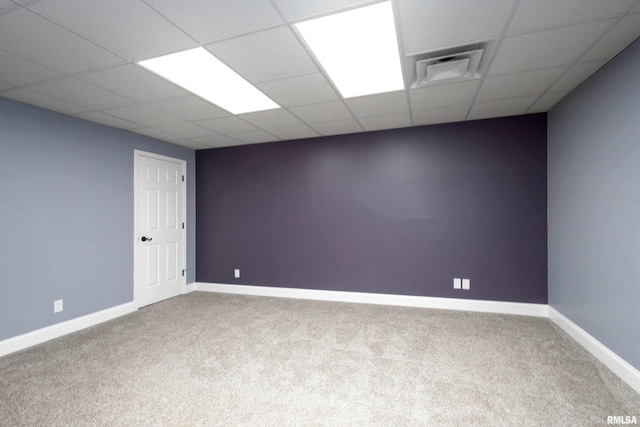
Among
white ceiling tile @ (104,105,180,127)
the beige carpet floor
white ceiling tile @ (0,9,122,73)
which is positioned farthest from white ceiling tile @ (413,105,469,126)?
white ceiling tile @ (0,9,122,73)

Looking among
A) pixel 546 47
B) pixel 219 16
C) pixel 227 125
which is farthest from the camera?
pixel 227 125

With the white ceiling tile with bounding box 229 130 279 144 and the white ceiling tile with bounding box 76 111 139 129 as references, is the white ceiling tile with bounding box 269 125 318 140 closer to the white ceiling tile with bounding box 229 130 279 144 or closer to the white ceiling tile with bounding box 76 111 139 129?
the white ceiling tile with bounding box 229 130 279 144

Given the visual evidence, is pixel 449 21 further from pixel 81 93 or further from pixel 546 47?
pixel 81 93

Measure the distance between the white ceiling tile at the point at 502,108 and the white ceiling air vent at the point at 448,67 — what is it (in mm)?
856

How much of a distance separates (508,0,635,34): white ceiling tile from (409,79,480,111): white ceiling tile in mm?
760

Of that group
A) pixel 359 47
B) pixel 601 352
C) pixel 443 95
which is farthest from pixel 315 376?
pixel 443 95

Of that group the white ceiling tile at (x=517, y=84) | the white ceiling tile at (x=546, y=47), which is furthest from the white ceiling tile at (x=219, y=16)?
the white ceiling tile at (x=517, y=84)

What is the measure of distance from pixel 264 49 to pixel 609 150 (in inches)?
108

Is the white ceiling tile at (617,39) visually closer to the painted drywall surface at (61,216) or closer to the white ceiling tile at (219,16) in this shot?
the white ceiling tile at (219,16)

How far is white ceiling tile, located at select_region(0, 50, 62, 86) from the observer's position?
79.3 inches

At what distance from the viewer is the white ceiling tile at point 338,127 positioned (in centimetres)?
364

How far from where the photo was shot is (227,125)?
3615mm

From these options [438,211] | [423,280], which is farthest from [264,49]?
[423,280]

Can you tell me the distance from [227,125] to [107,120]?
1.32m
